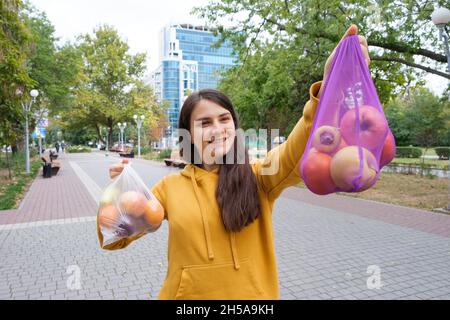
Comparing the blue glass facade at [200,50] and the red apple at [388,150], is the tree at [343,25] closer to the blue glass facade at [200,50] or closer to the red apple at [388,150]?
the red apple at [388,150]

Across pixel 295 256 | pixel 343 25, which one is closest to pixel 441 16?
pixel 343 25

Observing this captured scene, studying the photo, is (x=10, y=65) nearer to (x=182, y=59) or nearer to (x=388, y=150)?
(x=388, y=150)

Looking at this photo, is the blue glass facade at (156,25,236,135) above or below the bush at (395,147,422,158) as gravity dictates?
above

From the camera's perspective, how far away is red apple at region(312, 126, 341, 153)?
1.23 meters

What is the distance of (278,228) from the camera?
7.07 m

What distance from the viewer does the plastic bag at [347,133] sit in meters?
1.14

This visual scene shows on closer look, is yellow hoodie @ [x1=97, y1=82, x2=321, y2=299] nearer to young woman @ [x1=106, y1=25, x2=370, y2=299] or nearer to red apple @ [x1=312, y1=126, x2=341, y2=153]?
young woman @ [x1=106, y1=25, x2=370, y2=299]

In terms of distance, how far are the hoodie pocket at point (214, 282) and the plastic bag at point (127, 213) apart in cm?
27

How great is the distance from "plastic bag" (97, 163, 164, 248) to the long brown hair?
0.29m

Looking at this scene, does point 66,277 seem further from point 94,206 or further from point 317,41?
point 317,41

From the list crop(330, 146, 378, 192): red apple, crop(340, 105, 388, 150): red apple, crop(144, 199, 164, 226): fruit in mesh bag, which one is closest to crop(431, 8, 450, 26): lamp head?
crop(340, 105, 388, 150): red apple

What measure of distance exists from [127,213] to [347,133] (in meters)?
0.95

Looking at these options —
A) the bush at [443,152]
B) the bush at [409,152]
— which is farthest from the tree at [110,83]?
the bush at [443,152]
